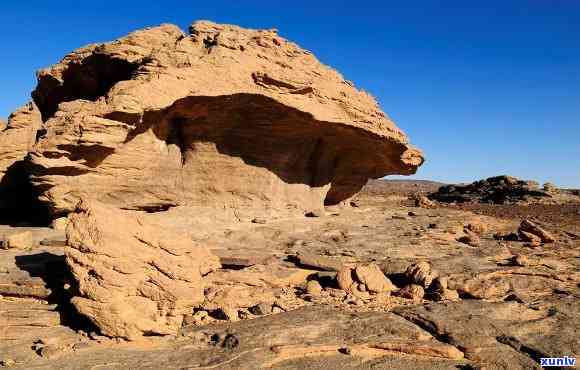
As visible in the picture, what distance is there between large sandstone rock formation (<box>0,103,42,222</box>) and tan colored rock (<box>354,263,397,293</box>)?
29.5 feet

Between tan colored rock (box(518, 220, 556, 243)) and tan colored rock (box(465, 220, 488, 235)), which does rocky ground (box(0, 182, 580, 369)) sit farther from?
tan colored rock (box(465, 220, 488, 235))

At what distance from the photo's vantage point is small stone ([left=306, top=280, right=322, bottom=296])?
7057 mm

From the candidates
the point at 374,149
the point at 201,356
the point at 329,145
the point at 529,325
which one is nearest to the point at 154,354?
the point at 201,356

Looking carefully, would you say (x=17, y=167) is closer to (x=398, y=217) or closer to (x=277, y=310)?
(x=277, y=310)

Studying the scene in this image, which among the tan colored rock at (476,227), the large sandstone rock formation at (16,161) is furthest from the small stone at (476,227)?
the large sandstone rock formation at (16,161)

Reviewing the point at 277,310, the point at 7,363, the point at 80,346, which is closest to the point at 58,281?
the point at 80,346

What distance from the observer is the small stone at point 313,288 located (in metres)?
7.06

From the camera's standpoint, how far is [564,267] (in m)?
8.53

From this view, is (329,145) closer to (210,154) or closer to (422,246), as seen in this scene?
(210,154)

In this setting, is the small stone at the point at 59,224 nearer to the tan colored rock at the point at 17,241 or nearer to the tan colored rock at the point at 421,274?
the tan colored rock at the point at 17,241

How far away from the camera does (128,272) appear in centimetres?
627

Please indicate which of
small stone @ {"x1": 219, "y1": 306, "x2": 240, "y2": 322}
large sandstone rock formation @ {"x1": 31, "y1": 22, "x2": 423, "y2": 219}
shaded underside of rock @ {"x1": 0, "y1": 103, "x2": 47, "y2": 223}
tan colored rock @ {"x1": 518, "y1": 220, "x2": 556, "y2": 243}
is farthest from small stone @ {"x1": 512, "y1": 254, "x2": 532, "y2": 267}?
shaded underside of rock @ {"x1": 0, "y1": 103, "x2": 47, "y2": 223}

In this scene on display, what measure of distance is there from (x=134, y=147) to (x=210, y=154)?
6.33ft

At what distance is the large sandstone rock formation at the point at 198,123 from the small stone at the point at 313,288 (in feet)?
14.7
